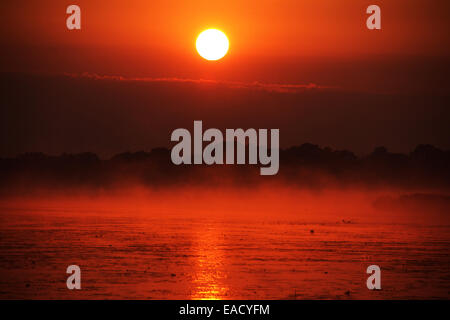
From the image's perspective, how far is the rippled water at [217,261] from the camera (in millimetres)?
28469

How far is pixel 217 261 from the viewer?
35.5 metres

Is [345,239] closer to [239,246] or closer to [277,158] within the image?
[239,246]

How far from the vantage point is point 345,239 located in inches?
1884

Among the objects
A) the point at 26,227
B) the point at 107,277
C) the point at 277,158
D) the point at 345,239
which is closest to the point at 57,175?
the point at 277,158

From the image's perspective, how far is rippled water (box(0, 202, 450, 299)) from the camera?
2847cm

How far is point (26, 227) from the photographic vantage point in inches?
2058

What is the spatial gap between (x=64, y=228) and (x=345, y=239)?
19.5 meters
